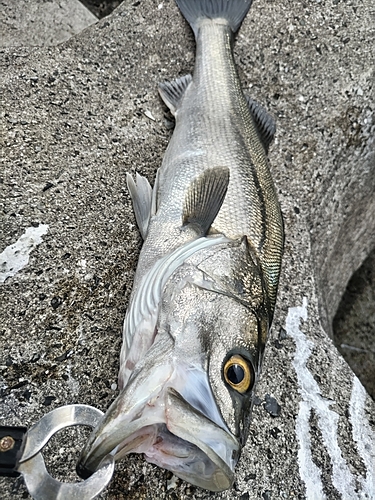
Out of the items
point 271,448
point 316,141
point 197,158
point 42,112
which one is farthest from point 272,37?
point 271,448

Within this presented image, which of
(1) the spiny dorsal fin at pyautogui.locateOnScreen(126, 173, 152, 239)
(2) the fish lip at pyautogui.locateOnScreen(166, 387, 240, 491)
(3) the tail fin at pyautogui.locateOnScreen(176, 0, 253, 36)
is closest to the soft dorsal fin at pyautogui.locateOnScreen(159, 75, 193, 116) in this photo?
(3) the tail fin at pyautogui.locateOnScreen(176, 0, 253, 36)

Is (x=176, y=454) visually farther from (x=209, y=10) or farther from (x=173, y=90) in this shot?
(x=209, y=10)

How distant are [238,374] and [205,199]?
0.80 metres

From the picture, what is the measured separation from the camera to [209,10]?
2875 millimetres

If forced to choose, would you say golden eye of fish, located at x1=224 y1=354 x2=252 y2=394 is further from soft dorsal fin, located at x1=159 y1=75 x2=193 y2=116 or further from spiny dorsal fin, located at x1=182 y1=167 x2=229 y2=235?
soft dorsal fin, located at x1=159 y1=75 x2=193 y2=116

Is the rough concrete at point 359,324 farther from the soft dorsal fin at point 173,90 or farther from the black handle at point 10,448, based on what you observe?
the black handle at point 10,448

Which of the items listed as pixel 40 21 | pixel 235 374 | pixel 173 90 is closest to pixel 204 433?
pixel 235 374

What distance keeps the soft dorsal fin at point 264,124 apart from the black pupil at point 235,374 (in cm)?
149

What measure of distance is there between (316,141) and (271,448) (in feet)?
5.78

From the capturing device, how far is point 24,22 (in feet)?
11.7

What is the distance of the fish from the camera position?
1330 mm

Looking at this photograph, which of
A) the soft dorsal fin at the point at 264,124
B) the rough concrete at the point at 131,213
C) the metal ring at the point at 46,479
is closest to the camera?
the metal ring at the point at 46,479

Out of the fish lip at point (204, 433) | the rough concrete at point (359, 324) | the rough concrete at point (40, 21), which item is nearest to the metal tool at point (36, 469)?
the fish lip at point (204, 433)

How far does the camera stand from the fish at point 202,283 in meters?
1.33
